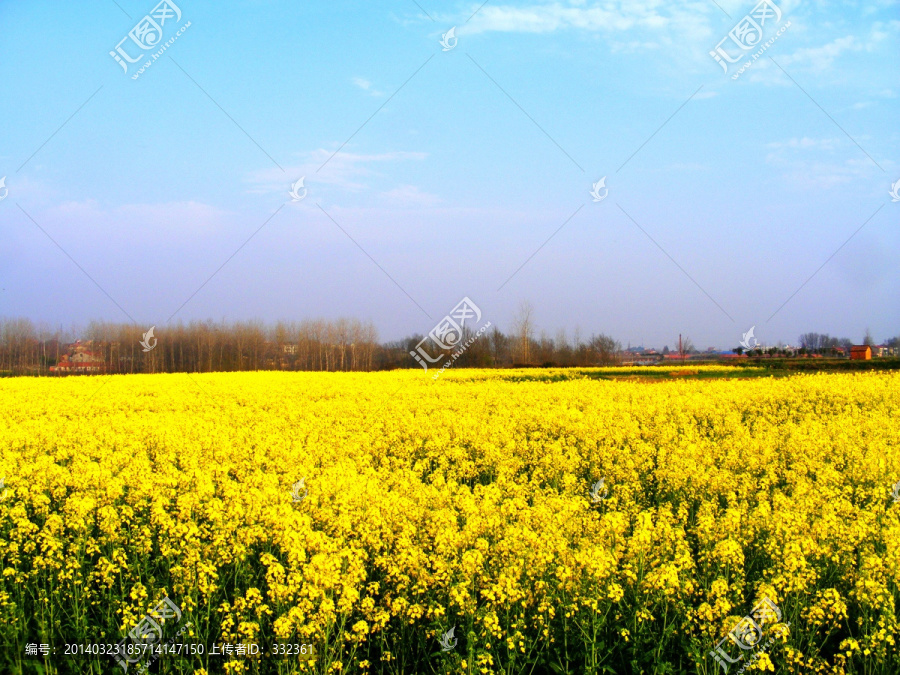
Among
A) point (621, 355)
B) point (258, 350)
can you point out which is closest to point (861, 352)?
point (621, 355)

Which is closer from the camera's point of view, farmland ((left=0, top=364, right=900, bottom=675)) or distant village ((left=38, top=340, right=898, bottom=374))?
farmland ((left=0, top=364, right=900, bottom=675))

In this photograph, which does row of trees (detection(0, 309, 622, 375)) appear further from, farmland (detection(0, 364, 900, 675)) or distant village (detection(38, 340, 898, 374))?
farmland (detection(0, 364, 900, 675))

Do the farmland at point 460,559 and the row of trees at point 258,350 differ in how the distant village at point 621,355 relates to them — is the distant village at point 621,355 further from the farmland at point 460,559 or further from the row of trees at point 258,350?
the farmland at point 460,559

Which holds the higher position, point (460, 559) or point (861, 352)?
point (861, 352)

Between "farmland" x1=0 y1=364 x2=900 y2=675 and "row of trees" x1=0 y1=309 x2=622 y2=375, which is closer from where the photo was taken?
"farmland" x1=0 y1=364 x2=900 y2=675

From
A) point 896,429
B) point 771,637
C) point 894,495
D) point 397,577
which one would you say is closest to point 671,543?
point 771,637

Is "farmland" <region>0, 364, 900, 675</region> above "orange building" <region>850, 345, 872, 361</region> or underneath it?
underneath

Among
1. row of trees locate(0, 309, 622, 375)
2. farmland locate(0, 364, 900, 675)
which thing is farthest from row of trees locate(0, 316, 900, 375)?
farmland locate(0, 364, 900, 675)

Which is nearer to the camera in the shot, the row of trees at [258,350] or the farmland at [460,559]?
the farmland at [460,559]

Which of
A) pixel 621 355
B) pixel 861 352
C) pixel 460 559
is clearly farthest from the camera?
pixel 621 355

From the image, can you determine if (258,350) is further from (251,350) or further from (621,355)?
(621,355)

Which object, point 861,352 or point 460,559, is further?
point 861,352

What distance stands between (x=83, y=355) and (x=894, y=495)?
5301 cm

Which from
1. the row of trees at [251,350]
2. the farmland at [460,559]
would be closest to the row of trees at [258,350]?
the row of trees at [251,350]
